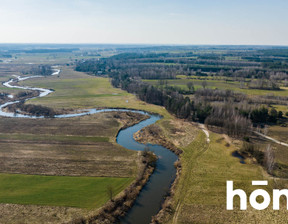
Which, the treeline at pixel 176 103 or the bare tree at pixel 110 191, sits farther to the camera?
the treeline at pixel 176 103

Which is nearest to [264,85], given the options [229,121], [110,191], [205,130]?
[229,121]

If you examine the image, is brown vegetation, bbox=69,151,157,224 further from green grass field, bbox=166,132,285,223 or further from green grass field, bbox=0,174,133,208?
green grass field, bbox=166,132,285,223

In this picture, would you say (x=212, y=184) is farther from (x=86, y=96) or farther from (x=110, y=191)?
(x=86, y=96)

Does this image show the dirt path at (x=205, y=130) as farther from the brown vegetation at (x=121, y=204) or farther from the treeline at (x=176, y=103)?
the brown vegetation at (x=121, y=204)

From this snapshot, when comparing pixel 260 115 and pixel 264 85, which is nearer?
pixel 260 115

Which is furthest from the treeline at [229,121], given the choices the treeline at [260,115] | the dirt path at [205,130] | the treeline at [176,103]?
the treeline at [260,115]

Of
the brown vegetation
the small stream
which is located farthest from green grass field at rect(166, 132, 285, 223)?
the brown vegetation

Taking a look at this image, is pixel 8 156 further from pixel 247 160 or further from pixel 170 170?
pixel 247 160

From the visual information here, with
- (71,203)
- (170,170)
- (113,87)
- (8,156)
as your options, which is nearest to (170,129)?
(170,170)

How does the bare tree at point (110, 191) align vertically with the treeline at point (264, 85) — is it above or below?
below
